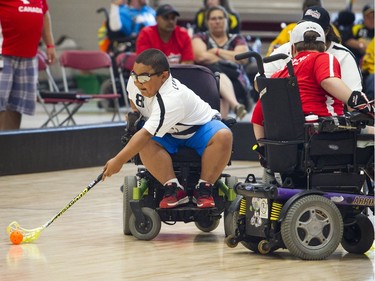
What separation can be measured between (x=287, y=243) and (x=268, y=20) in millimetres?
11381

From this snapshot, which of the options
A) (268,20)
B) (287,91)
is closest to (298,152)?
(287,91)

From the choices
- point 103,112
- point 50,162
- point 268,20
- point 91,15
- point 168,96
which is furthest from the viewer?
point 91,15

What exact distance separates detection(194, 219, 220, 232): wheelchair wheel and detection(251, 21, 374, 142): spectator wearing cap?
3.14 ft

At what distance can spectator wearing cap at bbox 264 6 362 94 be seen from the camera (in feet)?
19.7

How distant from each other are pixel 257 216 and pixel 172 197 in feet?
1.99

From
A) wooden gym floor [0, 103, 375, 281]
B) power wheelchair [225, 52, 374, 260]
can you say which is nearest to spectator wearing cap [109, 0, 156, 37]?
wooden gym floor [0, 103, 375, 281]

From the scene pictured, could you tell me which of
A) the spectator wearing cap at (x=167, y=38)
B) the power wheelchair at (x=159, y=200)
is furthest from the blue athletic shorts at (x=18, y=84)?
the power wheelchair at (x=159, y=200)

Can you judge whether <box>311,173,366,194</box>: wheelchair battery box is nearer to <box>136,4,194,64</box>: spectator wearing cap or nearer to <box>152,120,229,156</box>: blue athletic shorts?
Answer: <box>152,120,229,156</box>: blue athletic shorts

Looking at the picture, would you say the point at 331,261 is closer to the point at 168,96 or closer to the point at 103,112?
the point at 168,96

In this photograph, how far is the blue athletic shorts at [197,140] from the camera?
6145mm

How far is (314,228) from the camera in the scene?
217 inches

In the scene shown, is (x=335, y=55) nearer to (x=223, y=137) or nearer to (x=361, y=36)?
(x=223, y=137)

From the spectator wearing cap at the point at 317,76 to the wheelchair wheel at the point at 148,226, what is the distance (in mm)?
969

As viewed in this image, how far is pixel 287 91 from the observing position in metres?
5.62
